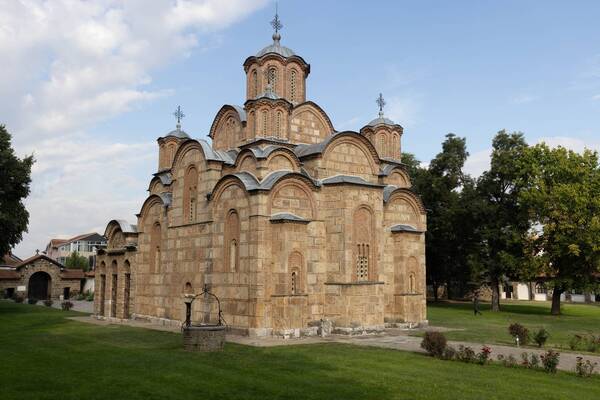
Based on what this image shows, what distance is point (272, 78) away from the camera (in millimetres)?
26219

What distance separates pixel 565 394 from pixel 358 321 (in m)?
10.7

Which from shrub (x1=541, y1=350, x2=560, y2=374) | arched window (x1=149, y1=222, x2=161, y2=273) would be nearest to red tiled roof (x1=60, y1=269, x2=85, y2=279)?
arched window (x1=149, y1=222, x2=161, y2=273)

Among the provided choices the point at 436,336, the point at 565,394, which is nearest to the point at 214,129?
the point at 436,336

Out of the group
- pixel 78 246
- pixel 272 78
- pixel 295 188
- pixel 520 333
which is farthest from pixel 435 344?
pixel 78 246

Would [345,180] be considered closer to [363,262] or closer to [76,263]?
[363,262]

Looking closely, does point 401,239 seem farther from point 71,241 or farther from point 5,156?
point 71,241

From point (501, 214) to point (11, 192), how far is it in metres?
29.5

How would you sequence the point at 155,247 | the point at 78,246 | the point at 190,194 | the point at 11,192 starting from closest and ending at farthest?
the point at 190,194
the point at 155,247
the point at 11,192
the point at 78,246

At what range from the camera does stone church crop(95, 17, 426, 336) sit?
2039cm

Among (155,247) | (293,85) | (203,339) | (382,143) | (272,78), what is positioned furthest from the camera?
(382,143)

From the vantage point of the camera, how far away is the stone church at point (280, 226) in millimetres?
20391

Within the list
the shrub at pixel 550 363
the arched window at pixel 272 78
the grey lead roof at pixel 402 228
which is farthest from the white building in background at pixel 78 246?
the shrub at pixel 550 363

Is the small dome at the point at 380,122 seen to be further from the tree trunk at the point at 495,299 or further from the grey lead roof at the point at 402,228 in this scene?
the tree trunk at the point at 495,299

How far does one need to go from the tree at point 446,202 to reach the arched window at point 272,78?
1770 centimetres
